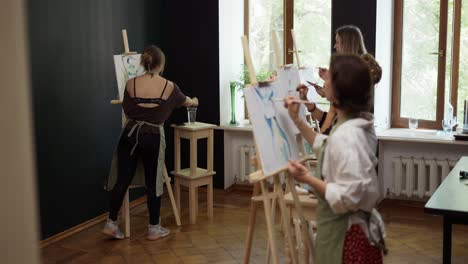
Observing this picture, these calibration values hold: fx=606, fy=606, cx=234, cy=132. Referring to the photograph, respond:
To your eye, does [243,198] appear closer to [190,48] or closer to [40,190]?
[190,48]

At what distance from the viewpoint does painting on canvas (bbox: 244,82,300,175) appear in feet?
9.62

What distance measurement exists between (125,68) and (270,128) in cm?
235

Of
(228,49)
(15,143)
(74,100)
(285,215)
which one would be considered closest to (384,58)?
(228,49)

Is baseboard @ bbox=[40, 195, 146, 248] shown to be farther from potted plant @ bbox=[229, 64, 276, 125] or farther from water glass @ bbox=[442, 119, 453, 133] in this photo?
water glass @ bbox=[442, 119, 453, 133]

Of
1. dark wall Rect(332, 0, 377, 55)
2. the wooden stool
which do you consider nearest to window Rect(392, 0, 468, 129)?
dark wall Rect(332, 0, 377, 55)

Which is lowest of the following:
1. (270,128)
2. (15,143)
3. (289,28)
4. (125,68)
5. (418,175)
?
(418,175)

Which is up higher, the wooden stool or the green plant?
the green plant

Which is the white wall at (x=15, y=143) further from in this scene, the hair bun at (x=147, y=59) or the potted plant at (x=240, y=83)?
the potted plant at (x=240, y=83)

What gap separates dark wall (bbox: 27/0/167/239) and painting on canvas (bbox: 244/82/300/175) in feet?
7.40

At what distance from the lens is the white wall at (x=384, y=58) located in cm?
574

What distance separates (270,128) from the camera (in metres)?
3.03

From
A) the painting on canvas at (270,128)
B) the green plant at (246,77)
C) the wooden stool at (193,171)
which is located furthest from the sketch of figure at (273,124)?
the green plant at (246,77)

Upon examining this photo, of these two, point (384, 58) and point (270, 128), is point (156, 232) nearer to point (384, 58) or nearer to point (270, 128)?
point (270, 128)

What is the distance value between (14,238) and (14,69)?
Result: 0.40 metres
